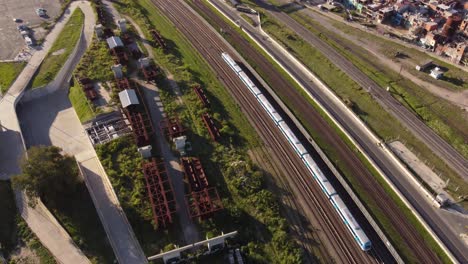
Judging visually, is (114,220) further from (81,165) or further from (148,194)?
(81,165)

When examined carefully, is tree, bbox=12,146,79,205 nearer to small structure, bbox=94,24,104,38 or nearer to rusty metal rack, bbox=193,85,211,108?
rusty metal rack, bbox=193,85,211,108

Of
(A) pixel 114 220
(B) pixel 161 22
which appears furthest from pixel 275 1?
(A) pixel 114 220

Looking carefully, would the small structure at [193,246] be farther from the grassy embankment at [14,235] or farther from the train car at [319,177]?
the train car at [319,177]

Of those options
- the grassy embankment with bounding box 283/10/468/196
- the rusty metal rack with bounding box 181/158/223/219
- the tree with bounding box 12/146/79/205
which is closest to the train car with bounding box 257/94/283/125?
the grassy embankment with bounding box 283/10/468/196

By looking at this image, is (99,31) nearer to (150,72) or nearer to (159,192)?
(150,72)

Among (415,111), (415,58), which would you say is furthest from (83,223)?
(415,58)

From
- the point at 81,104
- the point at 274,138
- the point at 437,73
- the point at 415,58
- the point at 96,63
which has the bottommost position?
the point at 274,138

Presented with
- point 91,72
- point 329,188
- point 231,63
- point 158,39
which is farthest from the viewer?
point 158,39
